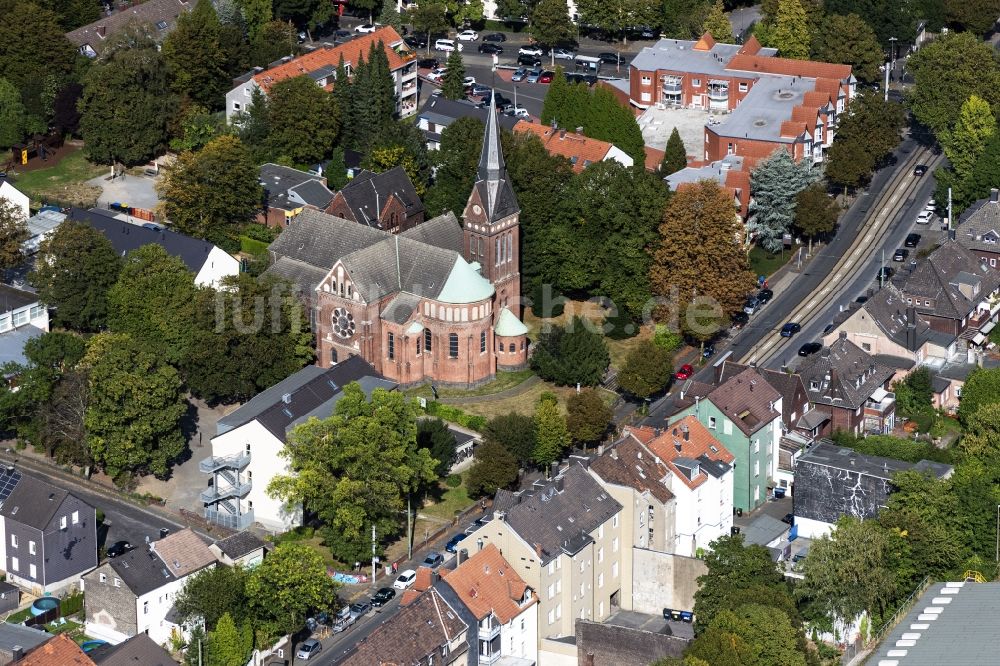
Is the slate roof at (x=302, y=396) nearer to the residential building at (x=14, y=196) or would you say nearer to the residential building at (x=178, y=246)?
the residential building at (x=178, y=246)

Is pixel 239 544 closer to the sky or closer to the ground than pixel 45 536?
closer to the ground

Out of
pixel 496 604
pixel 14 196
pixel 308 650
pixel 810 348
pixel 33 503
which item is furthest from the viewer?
pixel 14 196

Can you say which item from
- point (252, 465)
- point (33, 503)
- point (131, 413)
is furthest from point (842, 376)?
point (33, 503)

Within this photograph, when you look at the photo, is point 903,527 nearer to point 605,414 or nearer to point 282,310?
point 605,414

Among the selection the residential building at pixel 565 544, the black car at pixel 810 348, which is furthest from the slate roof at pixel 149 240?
the black car at pixel 810 348

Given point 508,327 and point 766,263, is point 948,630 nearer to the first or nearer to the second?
point 508,327

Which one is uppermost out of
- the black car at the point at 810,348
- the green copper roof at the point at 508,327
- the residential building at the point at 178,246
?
the residential building at the point at 178,246

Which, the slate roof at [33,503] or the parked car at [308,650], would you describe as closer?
the parked car at [308,650]
